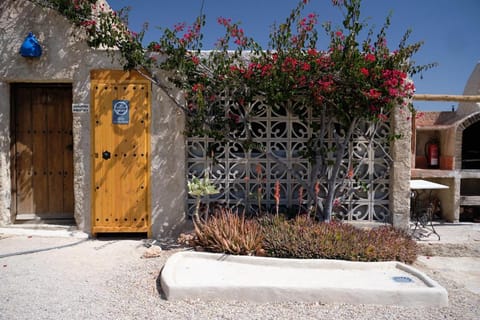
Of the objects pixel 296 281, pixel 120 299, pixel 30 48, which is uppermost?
pixel 30 48

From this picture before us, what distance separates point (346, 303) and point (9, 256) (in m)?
4.26

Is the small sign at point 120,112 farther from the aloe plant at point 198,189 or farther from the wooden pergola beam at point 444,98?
the wooden pergola beam at point 444,98

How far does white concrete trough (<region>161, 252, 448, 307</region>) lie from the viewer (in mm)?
3465

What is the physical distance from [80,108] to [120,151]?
906 millimetres

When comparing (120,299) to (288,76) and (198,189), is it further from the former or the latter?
(288,76)

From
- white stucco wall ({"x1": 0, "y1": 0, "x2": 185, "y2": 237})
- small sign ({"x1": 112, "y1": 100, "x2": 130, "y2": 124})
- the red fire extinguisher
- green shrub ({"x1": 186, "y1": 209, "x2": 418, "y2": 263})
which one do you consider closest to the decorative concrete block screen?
white stucco wall ({"x1": 0, "y1": 0, "x2": 185, "y2": 237})

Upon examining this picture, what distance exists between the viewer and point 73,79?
5438 mm

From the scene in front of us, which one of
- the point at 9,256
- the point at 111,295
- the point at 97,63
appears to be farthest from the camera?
the point at 97,63

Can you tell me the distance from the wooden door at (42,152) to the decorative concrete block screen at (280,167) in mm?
2265

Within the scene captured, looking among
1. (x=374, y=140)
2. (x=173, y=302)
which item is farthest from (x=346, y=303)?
(x=374, y=140)

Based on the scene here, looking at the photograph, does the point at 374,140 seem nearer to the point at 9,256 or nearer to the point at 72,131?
the point at 72,131

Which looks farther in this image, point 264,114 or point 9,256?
point 264,114

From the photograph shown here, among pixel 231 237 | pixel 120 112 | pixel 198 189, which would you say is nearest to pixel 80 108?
pixel 120 112

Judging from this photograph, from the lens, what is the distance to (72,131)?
19.4ft
